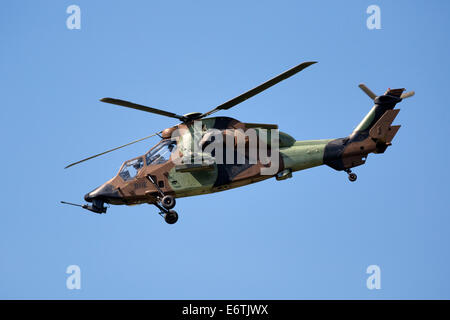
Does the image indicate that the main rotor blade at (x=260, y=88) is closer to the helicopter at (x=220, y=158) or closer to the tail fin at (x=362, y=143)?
the helicopter at (x=220, y=158)

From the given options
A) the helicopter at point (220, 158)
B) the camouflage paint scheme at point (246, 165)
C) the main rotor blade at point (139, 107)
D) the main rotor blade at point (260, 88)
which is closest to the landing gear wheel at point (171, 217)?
the helicopter at point (220, 158)

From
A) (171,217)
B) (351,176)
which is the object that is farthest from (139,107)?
(351,176)

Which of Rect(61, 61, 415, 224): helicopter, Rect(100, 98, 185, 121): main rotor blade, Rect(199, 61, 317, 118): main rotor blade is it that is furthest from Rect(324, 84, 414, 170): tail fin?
Rect(100, 98, 185, 121): main rotor blade

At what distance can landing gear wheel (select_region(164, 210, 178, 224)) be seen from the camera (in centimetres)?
2553

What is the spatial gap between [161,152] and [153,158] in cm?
42

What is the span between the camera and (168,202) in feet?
83.6

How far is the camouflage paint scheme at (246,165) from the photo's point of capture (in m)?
25.6

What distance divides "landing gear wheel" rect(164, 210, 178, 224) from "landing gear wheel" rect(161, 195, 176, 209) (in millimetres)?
246

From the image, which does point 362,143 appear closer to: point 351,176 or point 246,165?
point 351,176

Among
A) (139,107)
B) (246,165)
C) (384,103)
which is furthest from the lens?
(384,103)

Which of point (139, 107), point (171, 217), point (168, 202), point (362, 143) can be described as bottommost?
point (171, 217)

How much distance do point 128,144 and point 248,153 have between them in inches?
191

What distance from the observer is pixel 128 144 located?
25.5m
